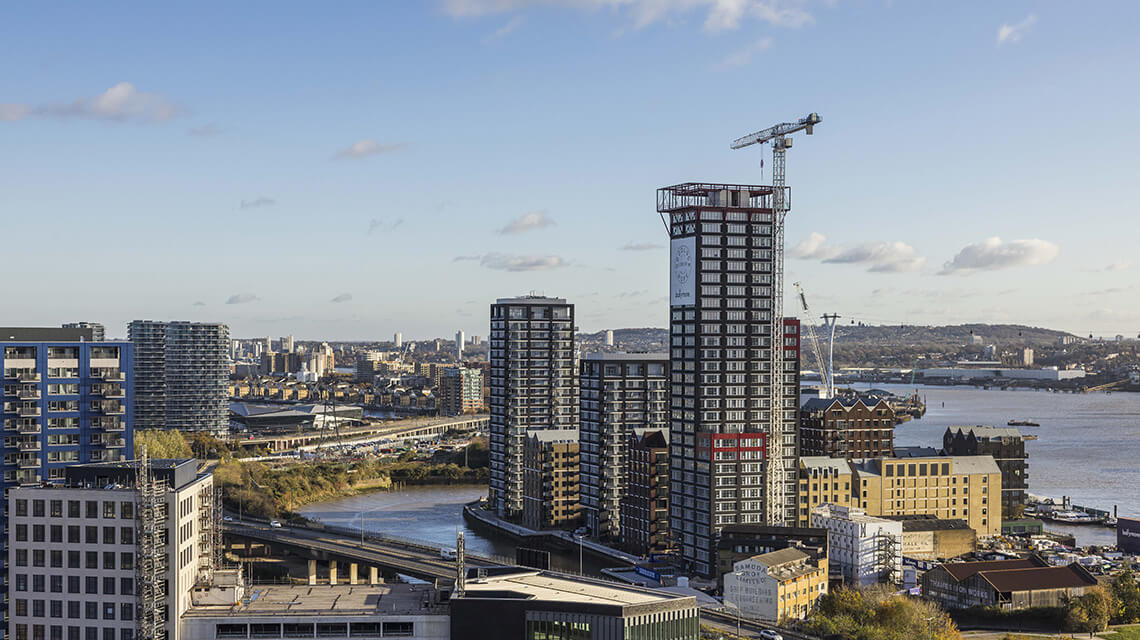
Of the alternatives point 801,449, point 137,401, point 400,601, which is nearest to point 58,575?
point 400,601

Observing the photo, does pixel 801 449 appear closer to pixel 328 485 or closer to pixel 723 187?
pixel 723 187

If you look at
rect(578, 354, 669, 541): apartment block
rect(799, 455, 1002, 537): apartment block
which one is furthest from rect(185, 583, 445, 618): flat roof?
rect(799, 455, 1002, 537): apartment block

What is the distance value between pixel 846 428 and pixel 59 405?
34.6 metres

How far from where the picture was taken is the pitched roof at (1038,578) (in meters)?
35.9

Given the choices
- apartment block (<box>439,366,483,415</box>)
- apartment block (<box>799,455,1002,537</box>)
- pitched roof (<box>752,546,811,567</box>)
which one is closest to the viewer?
pitched roof (<box>752,546,811,567</box>)

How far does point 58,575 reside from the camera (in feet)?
73.8

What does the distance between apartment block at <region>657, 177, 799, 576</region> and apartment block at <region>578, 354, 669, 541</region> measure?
7809 millimetres

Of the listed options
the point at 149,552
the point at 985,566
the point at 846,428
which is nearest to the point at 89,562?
the point at 149,552

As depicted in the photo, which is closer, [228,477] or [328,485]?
[228,477]

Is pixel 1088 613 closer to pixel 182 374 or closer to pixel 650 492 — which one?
pixel 650 492

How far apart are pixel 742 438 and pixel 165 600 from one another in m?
22.8

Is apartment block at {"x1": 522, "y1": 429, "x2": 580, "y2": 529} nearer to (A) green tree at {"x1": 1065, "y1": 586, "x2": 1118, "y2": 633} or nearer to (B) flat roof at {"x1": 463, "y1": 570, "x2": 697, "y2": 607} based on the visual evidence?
(A) green tree at {"x1": 1065, "y1": 586, "x2": 1118, "y2": 633}

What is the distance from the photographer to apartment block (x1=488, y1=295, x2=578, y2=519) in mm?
58938

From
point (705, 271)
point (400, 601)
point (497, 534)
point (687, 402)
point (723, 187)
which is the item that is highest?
point (723, 187)
